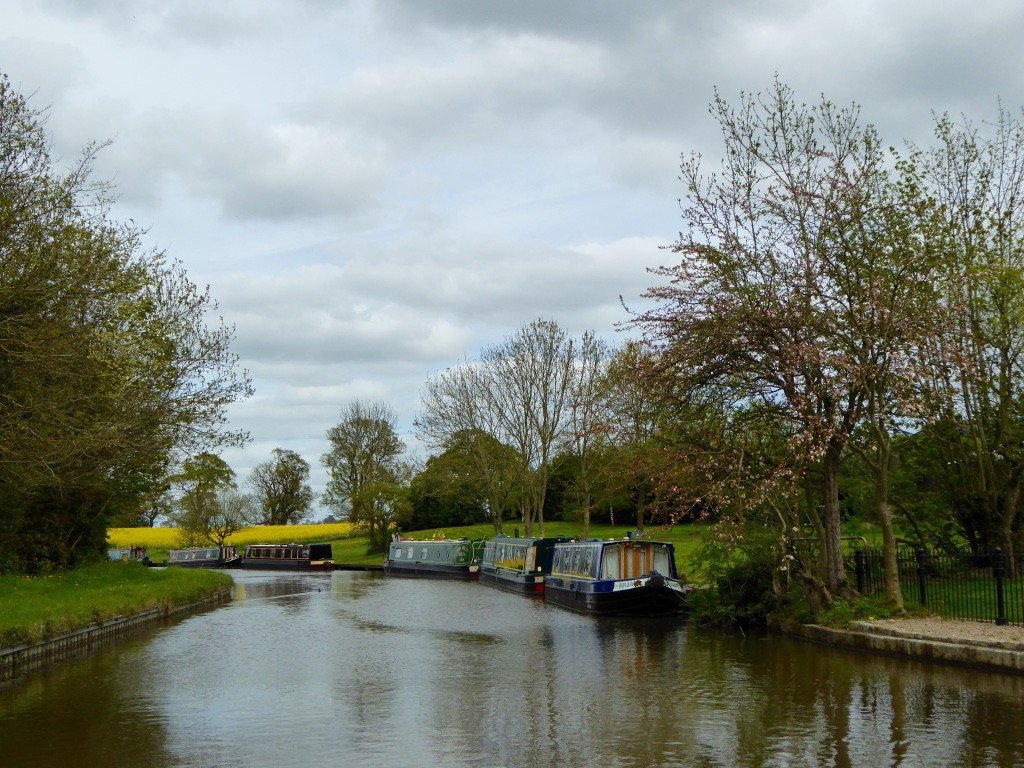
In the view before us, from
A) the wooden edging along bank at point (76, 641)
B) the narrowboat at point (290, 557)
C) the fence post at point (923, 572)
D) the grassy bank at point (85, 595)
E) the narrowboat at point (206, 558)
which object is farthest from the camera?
the narrowboat at point (206, 558)

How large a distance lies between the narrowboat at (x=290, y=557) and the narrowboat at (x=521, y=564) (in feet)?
52.7

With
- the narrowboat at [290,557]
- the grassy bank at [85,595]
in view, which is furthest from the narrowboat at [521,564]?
the narrowboat at [290,557]

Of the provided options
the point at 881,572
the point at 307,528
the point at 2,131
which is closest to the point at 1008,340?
the point at 881,572

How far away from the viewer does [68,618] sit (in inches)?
742

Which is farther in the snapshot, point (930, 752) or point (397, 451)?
point (397, 451)

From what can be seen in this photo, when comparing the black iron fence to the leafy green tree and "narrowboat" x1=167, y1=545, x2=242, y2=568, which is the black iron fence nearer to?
the leafy green tree

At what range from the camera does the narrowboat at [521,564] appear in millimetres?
36625

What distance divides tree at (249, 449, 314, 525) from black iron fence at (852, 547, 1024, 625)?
69.1 meters

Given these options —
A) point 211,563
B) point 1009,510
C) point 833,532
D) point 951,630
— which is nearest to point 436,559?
point 211,563

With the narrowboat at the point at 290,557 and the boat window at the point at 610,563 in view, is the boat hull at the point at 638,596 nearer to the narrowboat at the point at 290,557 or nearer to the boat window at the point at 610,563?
the boat window at the point at 610,563

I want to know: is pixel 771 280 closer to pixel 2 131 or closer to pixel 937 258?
pixel 937 258

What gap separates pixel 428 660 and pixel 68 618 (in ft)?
22.3

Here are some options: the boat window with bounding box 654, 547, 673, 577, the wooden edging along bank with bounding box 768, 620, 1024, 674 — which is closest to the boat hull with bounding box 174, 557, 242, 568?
the boat window with bounding box 654, 547, 673, 577

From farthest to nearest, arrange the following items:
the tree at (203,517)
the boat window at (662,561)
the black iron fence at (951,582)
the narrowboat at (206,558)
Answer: the tree at (203,517) → the narrowboat at (206,558) → the boat window at (662,561) → the black iron fence at (951,582)
